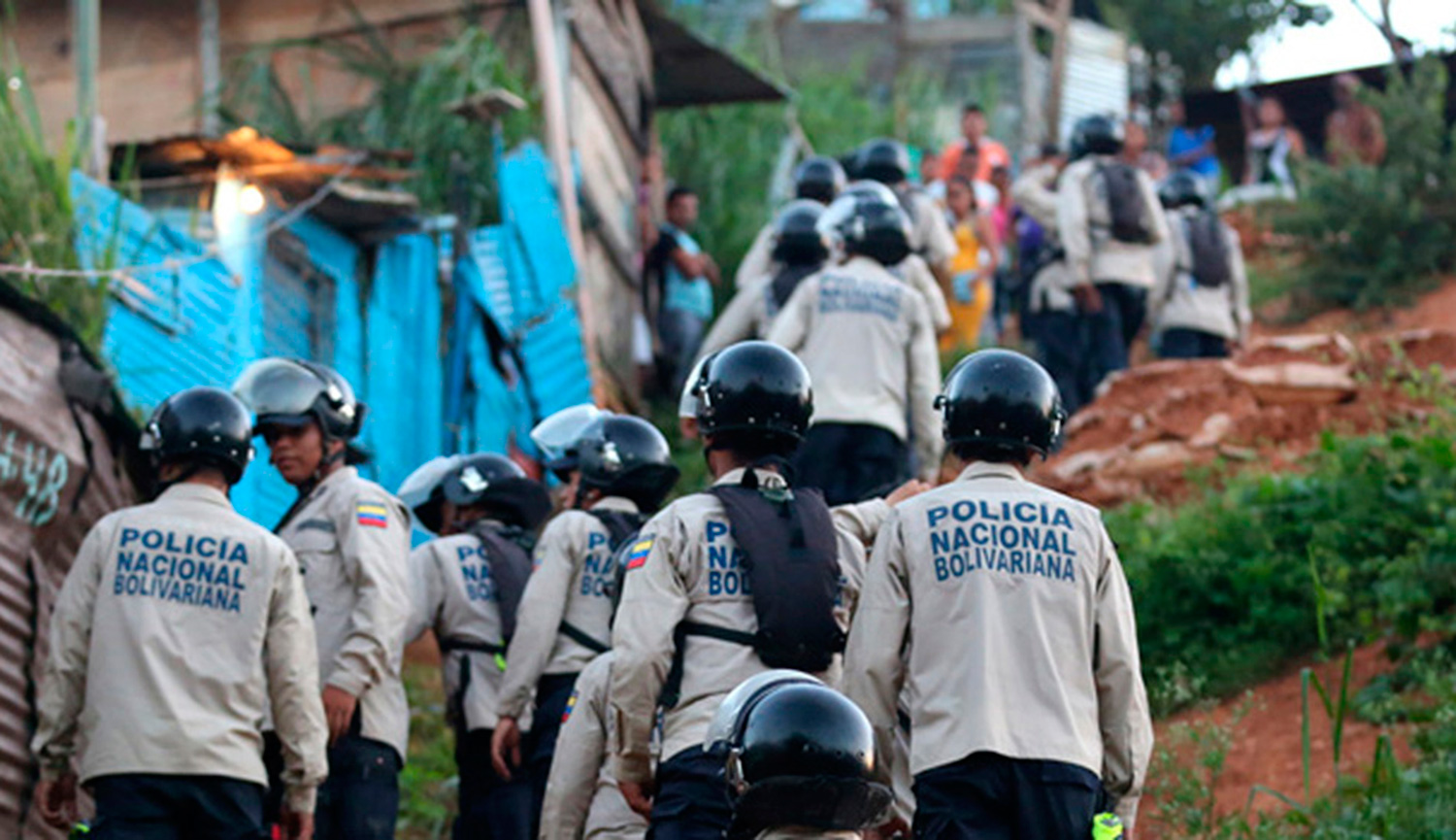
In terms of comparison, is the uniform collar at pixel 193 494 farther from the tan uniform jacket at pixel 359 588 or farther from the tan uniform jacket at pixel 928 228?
the tan uniform jacket at pixel 928 228

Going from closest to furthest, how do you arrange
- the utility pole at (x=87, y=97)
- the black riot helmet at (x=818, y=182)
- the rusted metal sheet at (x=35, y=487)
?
the rusted metal sheet at (x=35, y=487), the utility pole at (x=87, y=97), the black riot helmet at (x=818, y=182)

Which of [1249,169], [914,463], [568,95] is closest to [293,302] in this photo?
[568,95]

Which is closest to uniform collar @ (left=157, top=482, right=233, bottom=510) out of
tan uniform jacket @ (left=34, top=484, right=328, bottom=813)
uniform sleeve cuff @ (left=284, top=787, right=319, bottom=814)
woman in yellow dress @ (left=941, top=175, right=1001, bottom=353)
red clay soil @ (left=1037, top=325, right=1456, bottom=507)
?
tan uniform jacket @ (left=34, top=484, right=328, bottom=813)

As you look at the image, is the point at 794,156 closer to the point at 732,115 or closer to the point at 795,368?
the point at 732,115

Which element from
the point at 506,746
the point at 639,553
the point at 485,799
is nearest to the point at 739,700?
the point at 639,553

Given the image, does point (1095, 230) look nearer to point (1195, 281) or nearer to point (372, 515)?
point (1195, 281)

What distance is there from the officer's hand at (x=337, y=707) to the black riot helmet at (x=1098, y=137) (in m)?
8.09

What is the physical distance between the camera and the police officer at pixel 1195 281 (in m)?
15.1

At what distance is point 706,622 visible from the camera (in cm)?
637

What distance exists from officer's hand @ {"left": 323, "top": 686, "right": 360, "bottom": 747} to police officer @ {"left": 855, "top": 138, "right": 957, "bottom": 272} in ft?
21.3

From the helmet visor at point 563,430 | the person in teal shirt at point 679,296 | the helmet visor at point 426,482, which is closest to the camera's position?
the helmet visor at point 563,430

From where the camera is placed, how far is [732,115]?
76.9ft

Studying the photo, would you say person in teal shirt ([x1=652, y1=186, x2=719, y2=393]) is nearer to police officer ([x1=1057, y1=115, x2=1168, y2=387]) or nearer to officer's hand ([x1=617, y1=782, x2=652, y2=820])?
police officer ([x1=1057, y1=115, x2=1168, y2=387])

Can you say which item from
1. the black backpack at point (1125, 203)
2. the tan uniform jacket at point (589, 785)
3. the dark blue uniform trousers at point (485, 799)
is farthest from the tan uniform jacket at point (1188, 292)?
the tan uniform jacket at point (589, 785)
